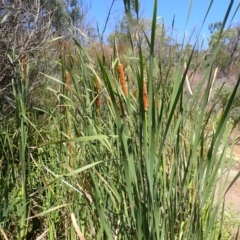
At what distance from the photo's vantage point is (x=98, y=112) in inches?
49.4

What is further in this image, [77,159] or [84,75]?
[77,159]

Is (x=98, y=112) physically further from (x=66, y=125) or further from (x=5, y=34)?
(x=5, y=34)

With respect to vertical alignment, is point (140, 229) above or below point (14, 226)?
above

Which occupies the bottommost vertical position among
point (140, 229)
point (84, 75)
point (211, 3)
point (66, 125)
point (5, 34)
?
point (140, 229)

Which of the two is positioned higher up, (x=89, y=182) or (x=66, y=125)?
(x=66, y=125)

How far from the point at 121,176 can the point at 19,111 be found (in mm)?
499

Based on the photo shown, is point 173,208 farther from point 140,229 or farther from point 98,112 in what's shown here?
point 98,112

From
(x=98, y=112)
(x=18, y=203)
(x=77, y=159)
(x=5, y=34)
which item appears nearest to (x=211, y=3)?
(x=98, y=112)

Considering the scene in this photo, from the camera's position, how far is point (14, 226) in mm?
1753

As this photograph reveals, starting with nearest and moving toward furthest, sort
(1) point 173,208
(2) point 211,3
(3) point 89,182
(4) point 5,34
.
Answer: (2) point 211,3 < (1) point 173,208 < (3) point 89,182 < (4) point 5,34

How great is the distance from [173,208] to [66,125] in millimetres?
650

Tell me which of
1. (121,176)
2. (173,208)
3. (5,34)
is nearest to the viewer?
(173,208)

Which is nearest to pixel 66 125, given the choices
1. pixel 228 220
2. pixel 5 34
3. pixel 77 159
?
pixel 77 159

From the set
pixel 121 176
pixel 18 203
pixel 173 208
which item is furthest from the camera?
pixel 18 203
